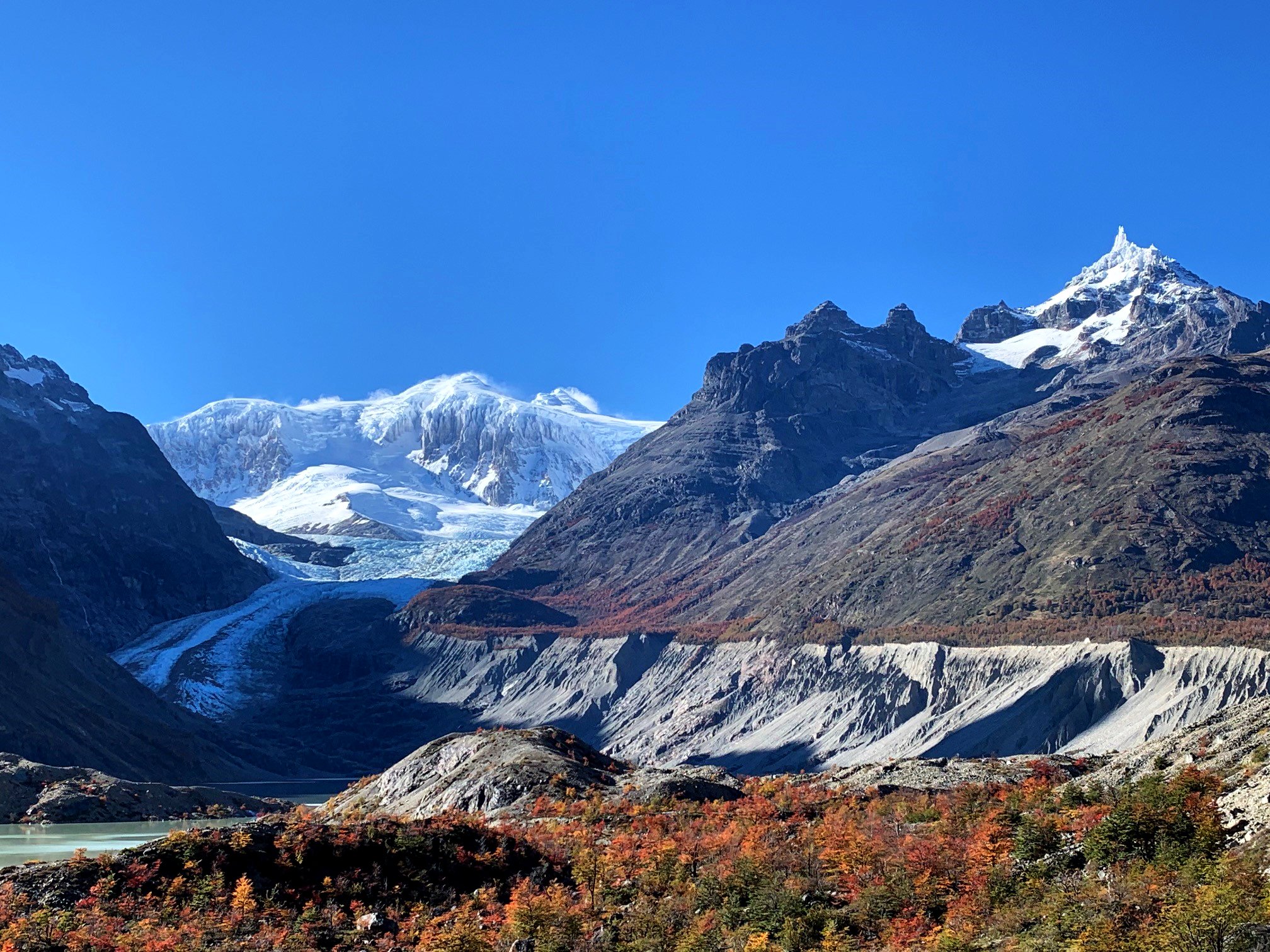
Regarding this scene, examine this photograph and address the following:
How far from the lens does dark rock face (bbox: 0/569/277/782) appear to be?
110688mm

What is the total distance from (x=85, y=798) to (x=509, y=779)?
34371mm

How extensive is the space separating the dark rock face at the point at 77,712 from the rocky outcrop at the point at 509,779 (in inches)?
2154

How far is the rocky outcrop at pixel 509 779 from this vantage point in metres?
53.2

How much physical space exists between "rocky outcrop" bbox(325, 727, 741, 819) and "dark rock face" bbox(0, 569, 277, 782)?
180 feet

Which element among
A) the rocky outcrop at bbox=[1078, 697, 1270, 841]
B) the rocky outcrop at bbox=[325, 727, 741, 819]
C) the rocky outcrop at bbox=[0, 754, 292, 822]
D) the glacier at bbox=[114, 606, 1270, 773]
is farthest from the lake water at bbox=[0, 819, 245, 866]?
the glacier at bbox=[114, 606, 1270, 773]

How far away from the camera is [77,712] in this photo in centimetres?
12169

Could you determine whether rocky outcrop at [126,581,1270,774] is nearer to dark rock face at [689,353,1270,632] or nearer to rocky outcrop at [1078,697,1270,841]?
dark rock face at [689,353,1270,632]

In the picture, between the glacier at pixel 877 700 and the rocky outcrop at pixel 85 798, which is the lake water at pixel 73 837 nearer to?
the rocky outcrop at pixel 85 798

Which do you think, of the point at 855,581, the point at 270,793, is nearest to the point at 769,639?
the point at 855,581

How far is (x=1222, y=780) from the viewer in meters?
32.0

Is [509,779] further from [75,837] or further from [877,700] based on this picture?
[877,700]

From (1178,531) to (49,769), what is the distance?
121604mm

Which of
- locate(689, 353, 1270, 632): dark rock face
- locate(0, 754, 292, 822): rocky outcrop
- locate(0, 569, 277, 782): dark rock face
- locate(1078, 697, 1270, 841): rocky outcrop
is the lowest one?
locate(0, 754, 292, 822): rocky outcrop

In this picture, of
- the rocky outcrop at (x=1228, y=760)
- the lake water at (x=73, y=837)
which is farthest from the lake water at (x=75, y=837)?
the rocky outcrop at (x=1228, y=760)
